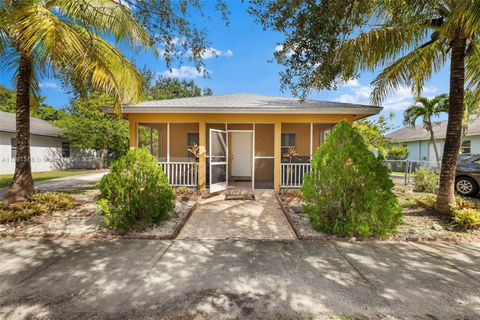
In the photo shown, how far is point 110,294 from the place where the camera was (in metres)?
2.56

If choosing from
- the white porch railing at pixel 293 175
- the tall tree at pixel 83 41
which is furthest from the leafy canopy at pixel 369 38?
the white porch railing at pixel 293 175

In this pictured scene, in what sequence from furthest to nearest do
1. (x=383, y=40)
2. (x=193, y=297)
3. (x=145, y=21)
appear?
(x=383, y=40) → (x=145, y=21) → (x=193, y=297)

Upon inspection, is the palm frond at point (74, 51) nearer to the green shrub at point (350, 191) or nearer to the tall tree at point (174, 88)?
the green shrub at point (350, 191)

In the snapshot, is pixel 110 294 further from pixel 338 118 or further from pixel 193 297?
pixel 338 118

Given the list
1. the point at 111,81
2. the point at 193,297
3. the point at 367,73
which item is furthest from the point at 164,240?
the point at 367,73

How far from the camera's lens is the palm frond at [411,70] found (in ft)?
19.4

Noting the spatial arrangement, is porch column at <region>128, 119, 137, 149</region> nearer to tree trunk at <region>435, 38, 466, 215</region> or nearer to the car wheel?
tree trunk at <region>435, 38, 466, 215</region>

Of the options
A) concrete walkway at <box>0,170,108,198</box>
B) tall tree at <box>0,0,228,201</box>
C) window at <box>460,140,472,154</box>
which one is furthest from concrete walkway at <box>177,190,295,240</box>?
window at <box>460,140,472,154</box>

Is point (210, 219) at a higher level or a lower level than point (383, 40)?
lower

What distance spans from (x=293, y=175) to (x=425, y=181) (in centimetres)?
509

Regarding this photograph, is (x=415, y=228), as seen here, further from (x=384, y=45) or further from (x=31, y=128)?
(x=31, y=128)

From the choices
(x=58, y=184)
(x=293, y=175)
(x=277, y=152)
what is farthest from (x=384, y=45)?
(x=58, y=184)

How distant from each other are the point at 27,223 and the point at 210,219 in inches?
150

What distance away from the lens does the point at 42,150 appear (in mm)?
16609
